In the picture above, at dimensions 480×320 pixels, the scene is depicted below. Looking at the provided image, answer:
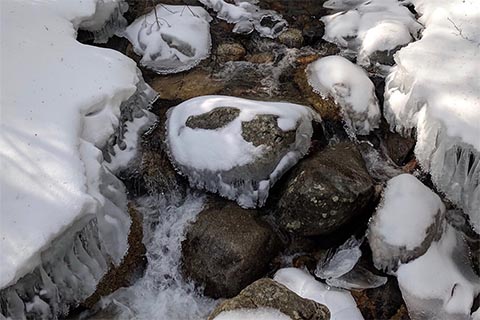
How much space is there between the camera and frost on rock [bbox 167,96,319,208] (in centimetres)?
395

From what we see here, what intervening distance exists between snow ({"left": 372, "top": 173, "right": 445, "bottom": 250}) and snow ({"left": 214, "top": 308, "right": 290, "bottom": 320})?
170 centimetres

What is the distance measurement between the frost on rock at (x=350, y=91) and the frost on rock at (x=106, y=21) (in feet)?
7.95

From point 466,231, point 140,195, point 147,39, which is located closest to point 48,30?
point 147,39

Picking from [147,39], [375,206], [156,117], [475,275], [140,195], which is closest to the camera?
[475,275]

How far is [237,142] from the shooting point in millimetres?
3988

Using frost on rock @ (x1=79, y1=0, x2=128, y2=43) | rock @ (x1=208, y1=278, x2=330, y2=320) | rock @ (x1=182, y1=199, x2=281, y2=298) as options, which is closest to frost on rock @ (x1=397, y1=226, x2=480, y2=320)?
rock @ (x1=182, y1=199, x2=281, y2=298)

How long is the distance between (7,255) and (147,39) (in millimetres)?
3141

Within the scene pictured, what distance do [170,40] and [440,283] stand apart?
3.57m

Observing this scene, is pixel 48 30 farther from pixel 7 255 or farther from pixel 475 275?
pixel 475 275

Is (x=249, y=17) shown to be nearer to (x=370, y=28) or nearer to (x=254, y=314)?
(x=370, y=28)

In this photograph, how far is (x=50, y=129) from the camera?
370 centimetres

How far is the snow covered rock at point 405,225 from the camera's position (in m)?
3.64

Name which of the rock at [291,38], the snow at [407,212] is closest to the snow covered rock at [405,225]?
the snow at [407,212]

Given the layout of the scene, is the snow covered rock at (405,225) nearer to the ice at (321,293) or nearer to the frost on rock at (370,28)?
the ice at (321,293)
